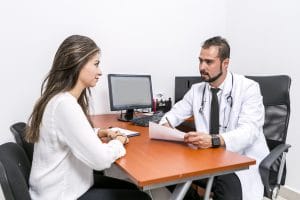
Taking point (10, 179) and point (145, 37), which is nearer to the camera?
point (10, 179)

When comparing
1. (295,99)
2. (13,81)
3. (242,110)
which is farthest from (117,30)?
(295,99)

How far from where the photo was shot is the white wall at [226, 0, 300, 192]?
2.20m

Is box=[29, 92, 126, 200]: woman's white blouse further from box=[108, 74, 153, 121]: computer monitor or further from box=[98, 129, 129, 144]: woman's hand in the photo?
box=[108, 74, 153, 121]: computer monitor

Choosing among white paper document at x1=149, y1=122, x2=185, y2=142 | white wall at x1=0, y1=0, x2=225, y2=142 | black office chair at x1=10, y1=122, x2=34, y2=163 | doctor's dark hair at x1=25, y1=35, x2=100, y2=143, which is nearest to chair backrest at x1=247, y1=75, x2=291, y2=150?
white paper document at x1=149, y1=122, x2=185, y2=142

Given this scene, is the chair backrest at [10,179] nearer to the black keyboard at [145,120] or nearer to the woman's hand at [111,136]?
the woman's hand at [111,136]

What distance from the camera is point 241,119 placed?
161 centimetres

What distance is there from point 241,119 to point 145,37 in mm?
1232

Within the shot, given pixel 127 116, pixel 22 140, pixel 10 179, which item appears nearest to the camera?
pixel 10 179

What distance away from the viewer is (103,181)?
Result: 1393 millimetres

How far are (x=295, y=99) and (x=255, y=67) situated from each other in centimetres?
53

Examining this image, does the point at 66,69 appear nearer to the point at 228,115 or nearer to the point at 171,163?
the point at 171,163

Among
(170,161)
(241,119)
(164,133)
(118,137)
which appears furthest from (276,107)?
(118,137)

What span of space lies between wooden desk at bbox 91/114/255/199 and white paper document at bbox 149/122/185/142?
3cm

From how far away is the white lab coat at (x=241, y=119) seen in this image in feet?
4.91
